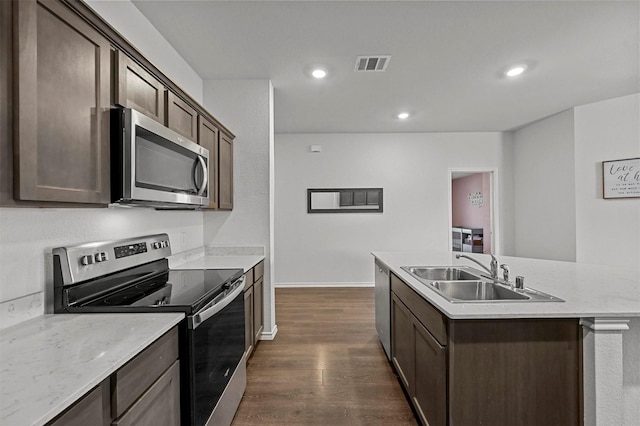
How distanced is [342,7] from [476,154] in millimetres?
4351

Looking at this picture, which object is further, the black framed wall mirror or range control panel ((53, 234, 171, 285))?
the black framed wall mirror

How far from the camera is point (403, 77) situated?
10.7 ft

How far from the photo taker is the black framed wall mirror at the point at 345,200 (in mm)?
5477

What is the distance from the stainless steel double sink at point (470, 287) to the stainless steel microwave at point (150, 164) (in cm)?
156

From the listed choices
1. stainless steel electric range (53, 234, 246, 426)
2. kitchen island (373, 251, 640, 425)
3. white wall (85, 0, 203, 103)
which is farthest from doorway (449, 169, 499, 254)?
stainless steel electric range (53, 234, 246, 426)

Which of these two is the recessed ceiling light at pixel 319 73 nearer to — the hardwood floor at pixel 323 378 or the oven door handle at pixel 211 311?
the oven door handle at pixel 211 311

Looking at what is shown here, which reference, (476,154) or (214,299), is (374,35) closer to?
(214,299)

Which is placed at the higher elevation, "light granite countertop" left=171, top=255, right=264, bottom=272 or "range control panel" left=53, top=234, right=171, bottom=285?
"range control panel" left=53, top=234, right=171, bottom=285

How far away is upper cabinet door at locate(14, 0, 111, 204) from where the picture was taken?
0.94m

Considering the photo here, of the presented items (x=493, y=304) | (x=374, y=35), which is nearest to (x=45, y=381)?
(x=493, y=304)

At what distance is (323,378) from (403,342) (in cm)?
74

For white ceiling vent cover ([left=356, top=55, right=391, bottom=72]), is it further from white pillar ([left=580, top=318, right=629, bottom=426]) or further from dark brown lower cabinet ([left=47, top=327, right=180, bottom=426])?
dark brown lower cabinet ([left=47, top=327, right=180, bottom=426])

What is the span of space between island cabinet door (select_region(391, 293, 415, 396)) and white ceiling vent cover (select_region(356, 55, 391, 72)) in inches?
81.4

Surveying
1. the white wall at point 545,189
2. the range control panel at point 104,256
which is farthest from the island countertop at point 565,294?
the white wall at point 545,189
